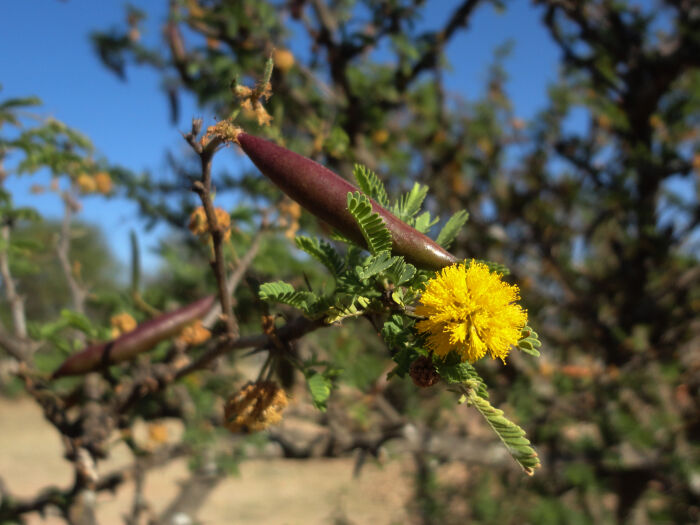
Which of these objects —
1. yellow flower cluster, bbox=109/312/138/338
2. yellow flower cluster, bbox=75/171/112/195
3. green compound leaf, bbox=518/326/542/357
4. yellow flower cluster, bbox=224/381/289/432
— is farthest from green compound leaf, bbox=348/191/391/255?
yellow flower cluster, bbox=75/171/112/195

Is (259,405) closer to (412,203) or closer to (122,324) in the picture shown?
(412,203)

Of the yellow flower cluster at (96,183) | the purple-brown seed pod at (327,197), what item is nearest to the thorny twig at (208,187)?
the purple-brown seed pod at (327,197)

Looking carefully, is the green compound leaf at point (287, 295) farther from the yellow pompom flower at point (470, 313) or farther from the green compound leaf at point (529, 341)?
the green compound leaf at point (529, 341)

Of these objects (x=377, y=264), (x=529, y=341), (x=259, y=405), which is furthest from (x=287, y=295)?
(x=529, y=341)

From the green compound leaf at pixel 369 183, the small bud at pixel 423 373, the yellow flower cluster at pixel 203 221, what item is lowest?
the small bud at pixel 423 373

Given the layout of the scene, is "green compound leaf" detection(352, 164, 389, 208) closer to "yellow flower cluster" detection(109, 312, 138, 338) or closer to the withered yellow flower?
"yellow flower cluster" detection(109, 312, 138, 338)

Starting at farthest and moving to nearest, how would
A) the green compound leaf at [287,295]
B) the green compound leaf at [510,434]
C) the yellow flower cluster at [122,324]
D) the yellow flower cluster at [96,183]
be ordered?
the yellow flower cluster at [96,183], the yellow flower cluster at [122,324], the green compound leaf at [287,295], the green compound leaf at [510,434]
